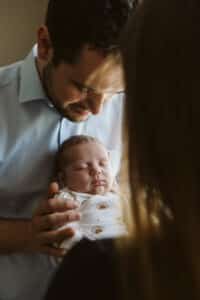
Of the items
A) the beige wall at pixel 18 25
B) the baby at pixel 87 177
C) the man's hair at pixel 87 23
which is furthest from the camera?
the beige wall at pixel 18 25

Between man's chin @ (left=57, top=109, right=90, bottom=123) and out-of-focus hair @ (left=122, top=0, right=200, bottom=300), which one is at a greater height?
Answer: man's chin @ (left=57, top=109, right=90, bottom=123)

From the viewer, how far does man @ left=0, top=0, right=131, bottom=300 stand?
1259mm

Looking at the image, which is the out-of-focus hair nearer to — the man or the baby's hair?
the man

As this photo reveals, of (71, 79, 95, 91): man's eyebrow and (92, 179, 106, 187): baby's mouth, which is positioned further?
(92, 179, 106, 187): baby's mouth

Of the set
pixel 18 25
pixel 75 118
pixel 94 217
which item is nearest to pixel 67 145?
pixel 75 118

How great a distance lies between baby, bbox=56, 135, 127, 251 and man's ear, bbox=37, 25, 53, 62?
0.22 metres

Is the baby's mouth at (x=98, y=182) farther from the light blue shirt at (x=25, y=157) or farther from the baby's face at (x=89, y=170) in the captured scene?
the light blue shirt at (x=25, y=157)

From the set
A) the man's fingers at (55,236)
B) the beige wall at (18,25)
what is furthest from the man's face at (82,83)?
the beige wall at (18,25)

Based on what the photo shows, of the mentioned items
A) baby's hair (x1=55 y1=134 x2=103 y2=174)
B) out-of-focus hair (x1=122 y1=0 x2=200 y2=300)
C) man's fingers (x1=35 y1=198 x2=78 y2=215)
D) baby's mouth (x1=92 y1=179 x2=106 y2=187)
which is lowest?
out-of-focus hair (x1=122 y1=0 x2=200 y2=300)

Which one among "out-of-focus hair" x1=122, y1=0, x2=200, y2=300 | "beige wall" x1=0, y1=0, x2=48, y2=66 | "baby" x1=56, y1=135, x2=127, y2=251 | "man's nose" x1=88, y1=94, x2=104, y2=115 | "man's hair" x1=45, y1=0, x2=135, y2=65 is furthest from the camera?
"beige wall" x1=0, y1=0, x2=48, y2=66

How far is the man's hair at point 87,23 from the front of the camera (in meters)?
1.22

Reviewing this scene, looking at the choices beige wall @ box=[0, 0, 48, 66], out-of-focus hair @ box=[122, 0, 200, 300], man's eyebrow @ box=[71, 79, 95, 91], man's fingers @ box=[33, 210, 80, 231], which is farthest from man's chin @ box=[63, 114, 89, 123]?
beige wall @ box=[0, 0, 48, 66]

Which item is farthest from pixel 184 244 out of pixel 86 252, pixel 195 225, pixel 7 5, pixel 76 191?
pixel 7 5

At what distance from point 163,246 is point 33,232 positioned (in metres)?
0.61
